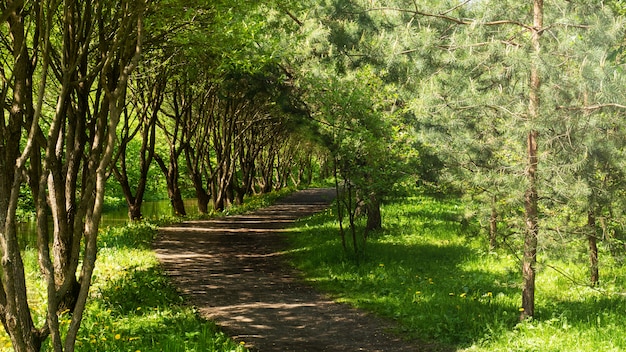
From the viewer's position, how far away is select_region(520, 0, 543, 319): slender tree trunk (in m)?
8.52

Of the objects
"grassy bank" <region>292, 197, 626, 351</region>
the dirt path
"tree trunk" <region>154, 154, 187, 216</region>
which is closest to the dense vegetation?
"grassy bank" <region>292, 197, 626, 351</region>

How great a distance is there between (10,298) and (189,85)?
63.4ft

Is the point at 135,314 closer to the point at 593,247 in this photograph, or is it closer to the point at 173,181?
the point at 593,247

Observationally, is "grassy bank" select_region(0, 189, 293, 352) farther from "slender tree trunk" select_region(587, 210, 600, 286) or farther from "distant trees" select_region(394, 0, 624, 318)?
"slender tree trunk" select_region(587, 210, 600, 286)

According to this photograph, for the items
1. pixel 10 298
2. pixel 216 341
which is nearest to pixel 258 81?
pixel 216 341

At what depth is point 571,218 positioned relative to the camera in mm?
10070

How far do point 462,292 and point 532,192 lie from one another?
3.25 m

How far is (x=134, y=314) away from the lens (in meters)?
9.17

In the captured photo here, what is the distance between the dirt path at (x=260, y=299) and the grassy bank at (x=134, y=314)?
49 centimetres

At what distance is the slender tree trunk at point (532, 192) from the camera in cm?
852

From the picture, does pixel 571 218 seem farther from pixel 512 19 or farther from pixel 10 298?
pixel 10 298

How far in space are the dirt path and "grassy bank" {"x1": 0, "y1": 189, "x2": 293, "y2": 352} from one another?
0.49 m

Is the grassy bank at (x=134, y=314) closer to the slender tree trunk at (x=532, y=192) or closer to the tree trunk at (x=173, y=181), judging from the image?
the slender tree trunk at (x=532, y=192)

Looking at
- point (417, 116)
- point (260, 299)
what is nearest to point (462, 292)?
point (417, 116)
